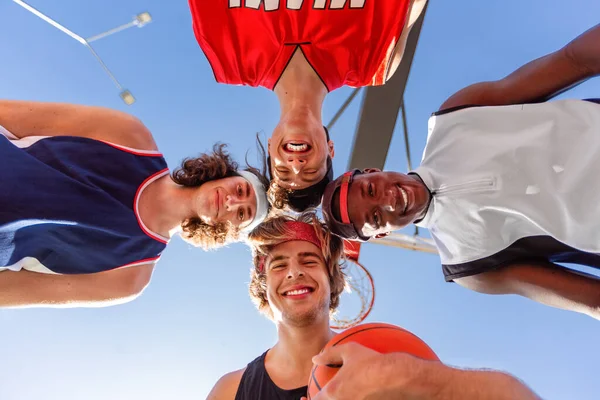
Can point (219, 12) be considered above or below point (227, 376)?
above

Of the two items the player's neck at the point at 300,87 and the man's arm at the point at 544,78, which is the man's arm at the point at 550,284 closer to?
the man's arm at the point at 544,78

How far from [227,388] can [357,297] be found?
1.49 meters

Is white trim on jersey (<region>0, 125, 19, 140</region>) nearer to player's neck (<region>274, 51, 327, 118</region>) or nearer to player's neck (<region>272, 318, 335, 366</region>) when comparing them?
player's neck (<region>274, 51, 327, 118</region>)

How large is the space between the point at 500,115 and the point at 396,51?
41.7 inches

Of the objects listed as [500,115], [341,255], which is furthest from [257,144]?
[500,115]

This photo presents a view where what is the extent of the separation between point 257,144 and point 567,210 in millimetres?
2196

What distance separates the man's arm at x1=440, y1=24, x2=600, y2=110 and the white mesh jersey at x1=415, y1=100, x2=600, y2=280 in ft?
0.24

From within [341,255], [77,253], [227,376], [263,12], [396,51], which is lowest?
[227,376]

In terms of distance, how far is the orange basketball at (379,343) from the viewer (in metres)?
1.99

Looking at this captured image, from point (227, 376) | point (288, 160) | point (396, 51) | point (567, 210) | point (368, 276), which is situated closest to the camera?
point (567, 210)

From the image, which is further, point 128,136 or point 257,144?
point 257,144

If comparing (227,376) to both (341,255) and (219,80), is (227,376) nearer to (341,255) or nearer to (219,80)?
(341,255)

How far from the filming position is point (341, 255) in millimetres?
3498

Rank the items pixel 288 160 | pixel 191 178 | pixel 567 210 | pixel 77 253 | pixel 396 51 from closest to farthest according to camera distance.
→ pixel 567 210 < pixel 77 253 < pixel 288 160 < pixel 191 178 < pixel 396 51
